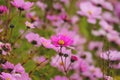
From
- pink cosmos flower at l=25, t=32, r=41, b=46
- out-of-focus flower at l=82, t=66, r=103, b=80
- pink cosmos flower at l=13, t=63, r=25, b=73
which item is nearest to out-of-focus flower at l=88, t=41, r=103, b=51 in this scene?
out-of-focus flower at l=82, t=66, r=103, b=80

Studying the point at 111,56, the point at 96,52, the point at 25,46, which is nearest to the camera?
the point at 111,56

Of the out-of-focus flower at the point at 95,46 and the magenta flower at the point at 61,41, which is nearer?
the magenta flower at the point at 61,41

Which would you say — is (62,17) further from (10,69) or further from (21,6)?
(10,69)

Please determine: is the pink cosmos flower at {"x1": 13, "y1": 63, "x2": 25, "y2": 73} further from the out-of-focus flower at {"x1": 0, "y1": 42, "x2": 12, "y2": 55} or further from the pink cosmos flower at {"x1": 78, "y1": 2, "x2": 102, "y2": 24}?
the pink cosmos flower at {"x1": 78, "y1": 2, "x2": 102, "y2": 24}

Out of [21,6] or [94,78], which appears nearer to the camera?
[21,6]

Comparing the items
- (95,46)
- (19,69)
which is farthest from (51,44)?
(95,46)

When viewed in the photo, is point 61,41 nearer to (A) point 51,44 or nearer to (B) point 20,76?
(A) point 51,44

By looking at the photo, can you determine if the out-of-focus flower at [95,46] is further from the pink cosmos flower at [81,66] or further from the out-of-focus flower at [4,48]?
the out-of-focus flower at [4,48]

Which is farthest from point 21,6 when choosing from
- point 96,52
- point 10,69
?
point 96,52

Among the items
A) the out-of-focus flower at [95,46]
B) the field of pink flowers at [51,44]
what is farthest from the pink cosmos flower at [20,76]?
the out-of-focus flower at [95,46]
